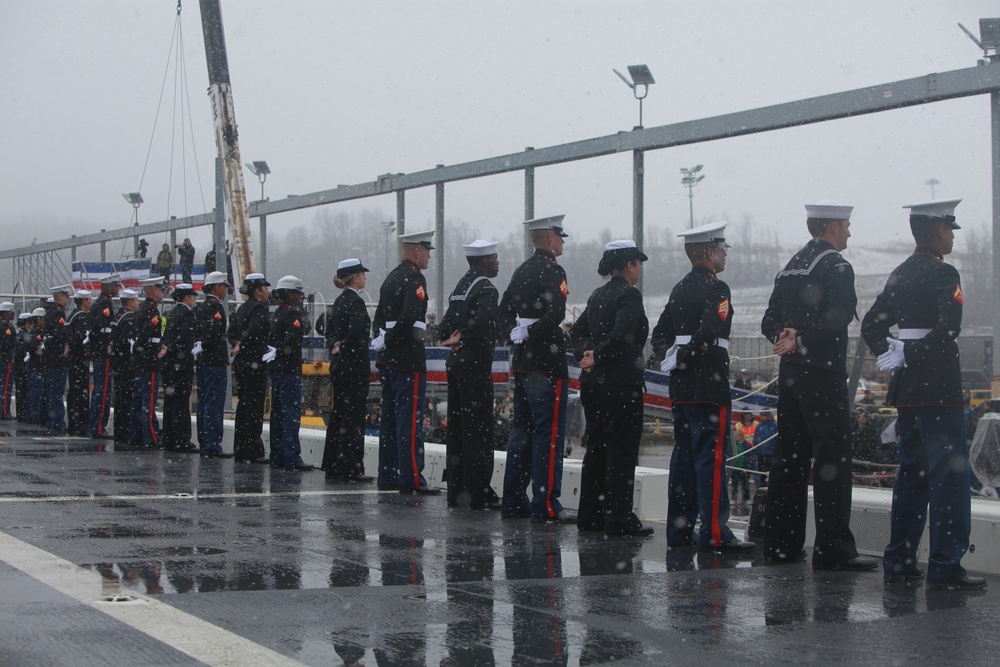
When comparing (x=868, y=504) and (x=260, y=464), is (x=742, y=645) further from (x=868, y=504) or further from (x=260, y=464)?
(x=260, y=464)

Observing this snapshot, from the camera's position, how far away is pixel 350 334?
10.5m

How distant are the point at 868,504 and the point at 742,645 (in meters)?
2.90

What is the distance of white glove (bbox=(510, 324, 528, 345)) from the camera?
8180 millimetres

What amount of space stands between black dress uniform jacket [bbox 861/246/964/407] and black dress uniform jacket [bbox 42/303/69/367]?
14.2 m

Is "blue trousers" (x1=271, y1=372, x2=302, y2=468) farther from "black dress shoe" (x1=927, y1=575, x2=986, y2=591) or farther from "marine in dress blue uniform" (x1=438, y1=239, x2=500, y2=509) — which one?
"black dress shoe" (x1=927, y1=575, x2=986, y2=591)

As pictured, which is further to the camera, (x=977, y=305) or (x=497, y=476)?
(x=977, y=305)

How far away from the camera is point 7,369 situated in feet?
70.3

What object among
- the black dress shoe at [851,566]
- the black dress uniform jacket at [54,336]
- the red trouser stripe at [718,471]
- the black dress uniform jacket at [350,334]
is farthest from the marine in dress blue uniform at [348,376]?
the black dress uniform jacket at [54,336]

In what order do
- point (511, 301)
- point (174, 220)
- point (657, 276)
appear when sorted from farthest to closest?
point (174, 220), point (657, 276), point (511, 301)

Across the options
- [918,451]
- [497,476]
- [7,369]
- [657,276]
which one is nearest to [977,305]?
[657,276]

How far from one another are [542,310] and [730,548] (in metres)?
2.12

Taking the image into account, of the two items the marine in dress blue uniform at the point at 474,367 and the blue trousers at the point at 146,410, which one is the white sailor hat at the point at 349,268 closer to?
the marine in dress blue uniform at the point at 474,367

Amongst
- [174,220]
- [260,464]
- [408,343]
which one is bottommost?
[260,464]

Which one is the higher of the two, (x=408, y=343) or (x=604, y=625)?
(x=408, y=343)
